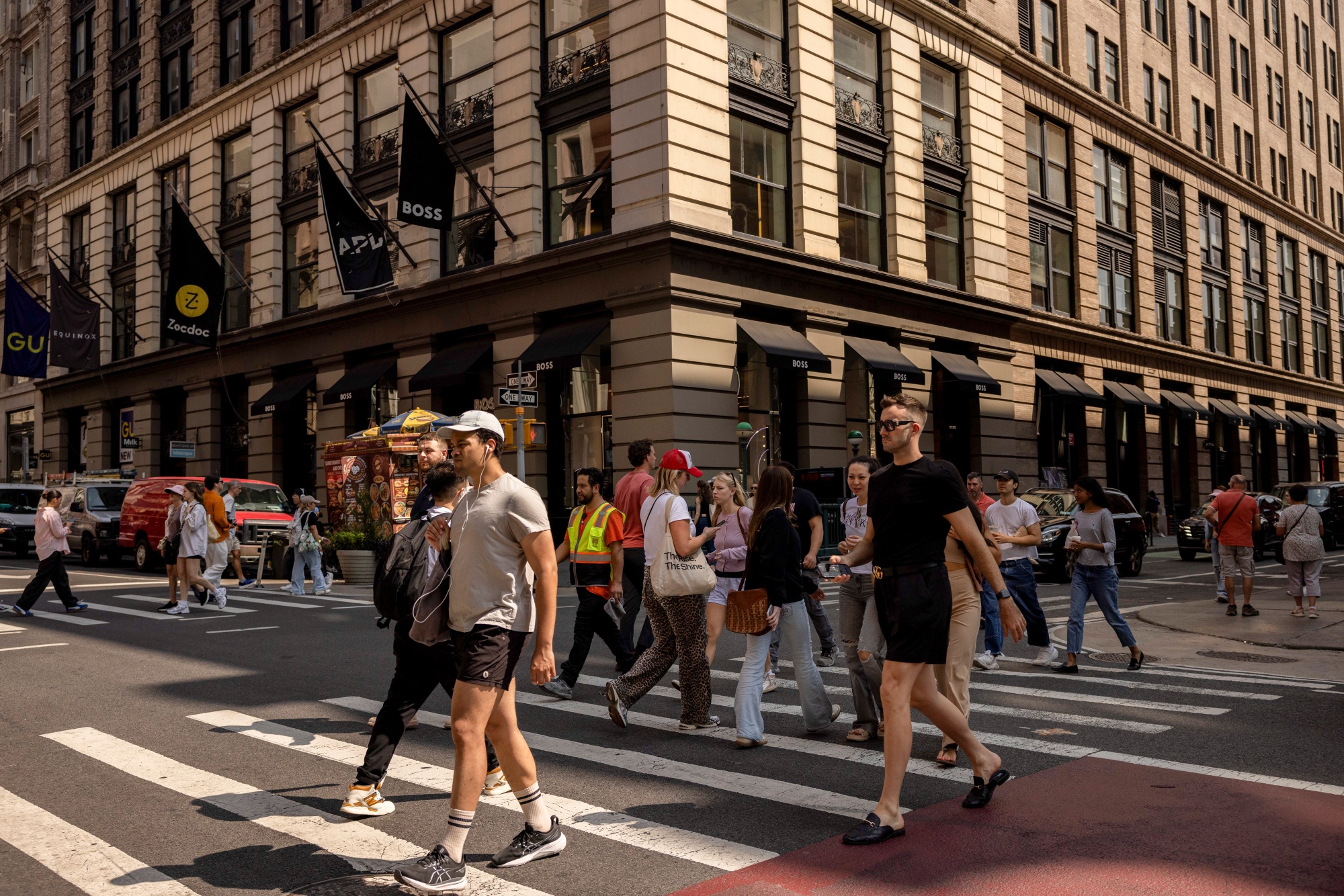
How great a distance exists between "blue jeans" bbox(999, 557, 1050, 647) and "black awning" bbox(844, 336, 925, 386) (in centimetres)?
1475

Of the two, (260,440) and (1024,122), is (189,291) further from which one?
(1024,122)

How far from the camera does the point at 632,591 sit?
995 centimetres

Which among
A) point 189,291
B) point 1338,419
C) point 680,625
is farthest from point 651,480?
point 1338,419

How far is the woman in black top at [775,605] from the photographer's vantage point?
23.2 ft

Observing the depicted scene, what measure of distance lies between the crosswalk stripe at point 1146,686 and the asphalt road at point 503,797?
48 millimetres

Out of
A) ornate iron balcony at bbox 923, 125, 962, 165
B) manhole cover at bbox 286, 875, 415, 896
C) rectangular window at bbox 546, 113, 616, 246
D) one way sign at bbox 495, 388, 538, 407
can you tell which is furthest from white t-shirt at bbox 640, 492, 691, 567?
ornate iron balcony at bbox 923, 125, 962, 165

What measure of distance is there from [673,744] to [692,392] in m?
14.8

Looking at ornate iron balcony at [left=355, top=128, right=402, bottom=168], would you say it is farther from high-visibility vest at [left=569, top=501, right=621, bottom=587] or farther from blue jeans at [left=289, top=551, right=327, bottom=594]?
high-visibility vest at [left=569, top=501, right=621, bottom=587]

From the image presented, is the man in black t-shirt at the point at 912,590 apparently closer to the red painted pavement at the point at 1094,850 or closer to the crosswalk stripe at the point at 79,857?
the red painted pavement at the point at 1094,850

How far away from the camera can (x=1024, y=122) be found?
32000 millimetres

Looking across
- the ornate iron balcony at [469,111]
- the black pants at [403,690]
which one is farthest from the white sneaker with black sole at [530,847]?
the ornate iron balcony at [469,111]

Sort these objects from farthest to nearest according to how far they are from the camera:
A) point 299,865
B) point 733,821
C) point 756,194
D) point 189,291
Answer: point 189,291 < point 756,194 < point 733,821 < point 299,865

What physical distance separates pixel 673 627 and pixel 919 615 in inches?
101

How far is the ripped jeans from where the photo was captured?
21.8 feet
